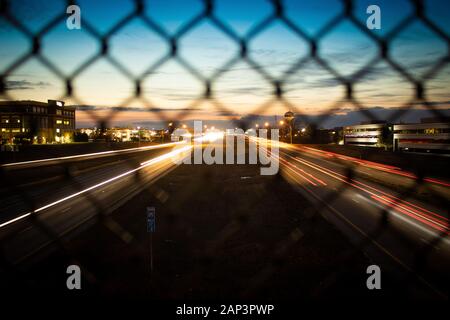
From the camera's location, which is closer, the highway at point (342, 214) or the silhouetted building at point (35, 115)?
the silhouetted building at point (35, 115)

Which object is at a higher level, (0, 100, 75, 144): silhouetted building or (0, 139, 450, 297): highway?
(0, 100, 75, 144): silhouetted building

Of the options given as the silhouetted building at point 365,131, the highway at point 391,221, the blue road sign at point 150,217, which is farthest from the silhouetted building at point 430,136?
the blue road sign at point 150,217

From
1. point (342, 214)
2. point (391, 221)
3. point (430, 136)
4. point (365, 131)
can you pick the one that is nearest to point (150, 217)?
point (430, 136)

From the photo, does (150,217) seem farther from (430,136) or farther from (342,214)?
(342,214)

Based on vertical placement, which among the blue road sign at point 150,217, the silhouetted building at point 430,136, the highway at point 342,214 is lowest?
the highway at point 342,214

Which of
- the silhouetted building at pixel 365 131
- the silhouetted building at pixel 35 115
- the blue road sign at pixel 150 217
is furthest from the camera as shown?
the silhouetted building at pixel 365 131

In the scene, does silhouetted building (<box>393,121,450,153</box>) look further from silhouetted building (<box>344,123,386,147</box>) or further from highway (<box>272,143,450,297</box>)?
silhouetted building (<box>344,123,386,147</box>)

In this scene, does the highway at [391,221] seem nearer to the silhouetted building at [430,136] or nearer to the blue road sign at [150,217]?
the silhouetted building at [430,136]

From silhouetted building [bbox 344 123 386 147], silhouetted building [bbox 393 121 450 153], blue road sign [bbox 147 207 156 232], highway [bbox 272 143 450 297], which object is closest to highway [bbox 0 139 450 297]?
highway [bbox 272 143 450 297]

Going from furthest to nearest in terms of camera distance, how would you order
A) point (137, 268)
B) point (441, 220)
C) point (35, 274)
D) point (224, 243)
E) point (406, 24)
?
point (441, 220)
point (224, 243)
point (137, 268)
point (35, 274)
point (406, 24)

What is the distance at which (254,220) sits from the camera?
18.6 meters

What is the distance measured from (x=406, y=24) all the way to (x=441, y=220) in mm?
18777
